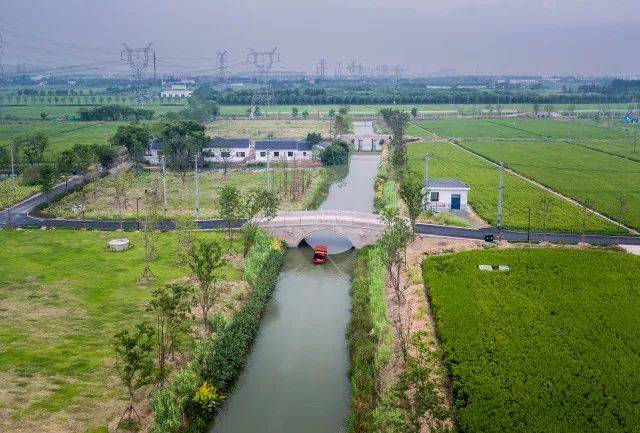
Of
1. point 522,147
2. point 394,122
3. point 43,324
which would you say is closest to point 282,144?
point 394,122

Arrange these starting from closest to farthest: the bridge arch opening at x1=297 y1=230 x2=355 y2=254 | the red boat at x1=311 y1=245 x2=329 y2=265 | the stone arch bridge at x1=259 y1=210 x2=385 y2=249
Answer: the red boat at x1=311 y1=245 x2=329 y2=265 → the stone arch bridge at x1=259 y1=210 x2=385 y2=249 → the bridge arch opening at x1=297 y1=230 x2=355 y2=254

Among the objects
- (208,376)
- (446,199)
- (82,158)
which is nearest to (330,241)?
(446,199)

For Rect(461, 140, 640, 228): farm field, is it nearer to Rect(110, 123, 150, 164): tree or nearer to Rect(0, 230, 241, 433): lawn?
Rect(0, 230, 241, 433): lawn

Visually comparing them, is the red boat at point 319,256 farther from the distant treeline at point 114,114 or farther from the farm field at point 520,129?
the distant treeline at point 114,114

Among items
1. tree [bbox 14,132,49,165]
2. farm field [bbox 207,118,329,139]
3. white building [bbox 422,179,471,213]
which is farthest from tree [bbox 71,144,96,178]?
white building [bbox 422,179,471,213]

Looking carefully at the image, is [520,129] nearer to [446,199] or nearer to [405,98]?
[405,98]
